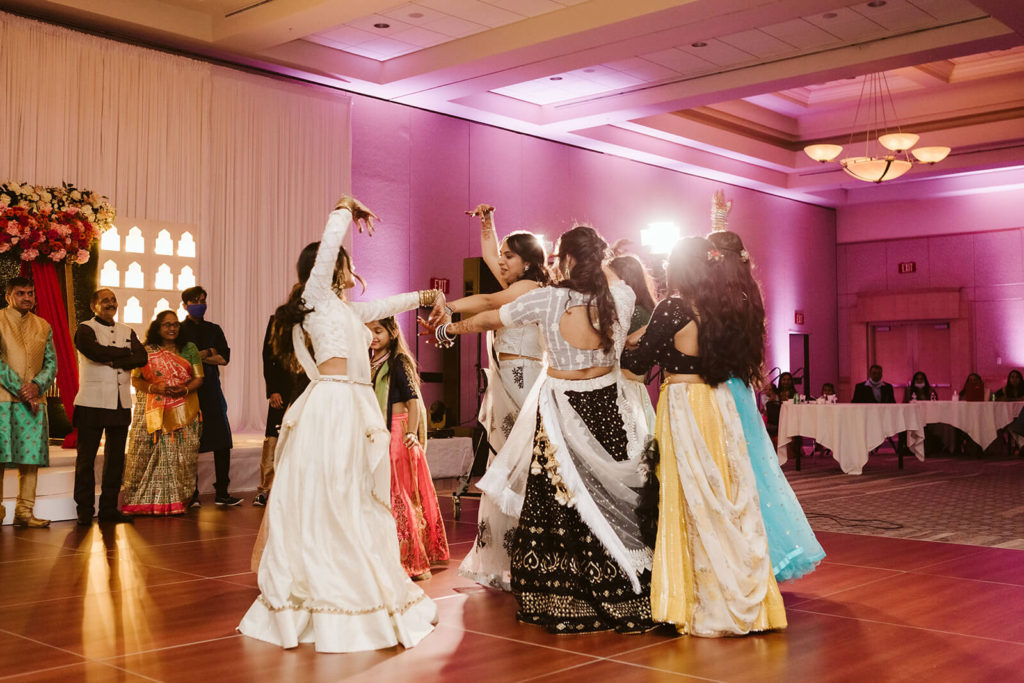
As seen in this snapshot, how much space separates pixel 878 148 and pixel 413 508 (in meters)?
11.7

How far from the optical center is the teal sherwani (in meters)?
6.33

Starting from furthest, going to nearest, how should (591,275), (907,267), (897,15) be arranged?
(907,267), (897,15), (591,275)

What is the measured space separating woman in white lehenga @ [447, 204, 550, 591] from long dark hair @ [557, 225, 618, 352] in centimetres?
36

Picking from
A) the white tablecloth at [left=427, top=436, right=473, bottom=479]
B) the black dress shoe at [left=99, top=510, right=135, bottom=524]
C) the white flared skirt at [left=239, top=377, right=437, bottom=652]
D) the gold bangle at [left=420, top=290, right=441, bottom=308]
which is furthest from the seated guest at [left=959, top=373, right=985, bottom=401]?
the white flared skirt at [left=239, top=377, right=437, bottom=652]

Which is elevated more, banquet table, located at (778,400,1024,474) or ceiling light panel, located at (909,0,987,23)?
ceiling light panel, located at (909,0,987,23)

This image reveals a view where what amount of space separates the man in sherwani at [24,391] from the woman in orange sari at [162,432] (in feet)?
2.28

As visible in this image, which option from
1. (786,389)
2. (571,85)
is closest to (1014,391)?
(786,389)

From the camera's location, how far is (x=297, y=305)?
3770 mm

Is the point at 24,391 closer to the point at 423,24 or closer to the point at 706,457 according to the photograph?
the point at 706,457

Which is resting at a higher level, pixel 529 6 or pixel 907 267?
pixel 529 6

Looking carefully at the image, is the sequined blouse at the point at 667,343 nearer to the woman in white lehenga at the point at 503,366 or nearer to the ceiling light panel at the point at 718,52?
the woman in white lehenga at the point at 503,366

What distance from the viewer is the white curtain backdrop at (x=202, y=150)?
846 cm

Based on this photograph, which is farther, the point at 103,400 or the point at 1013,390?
the point at 1013,390

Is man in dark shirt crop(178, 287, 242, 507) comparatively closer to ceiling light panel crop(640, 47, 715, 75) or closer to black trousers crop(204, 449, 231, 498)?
black trousers crop(204, 449, 231, 498)
